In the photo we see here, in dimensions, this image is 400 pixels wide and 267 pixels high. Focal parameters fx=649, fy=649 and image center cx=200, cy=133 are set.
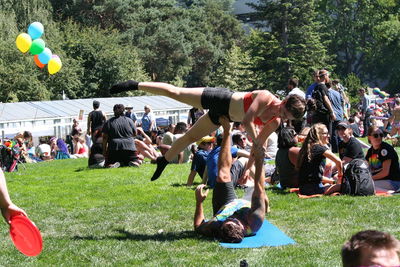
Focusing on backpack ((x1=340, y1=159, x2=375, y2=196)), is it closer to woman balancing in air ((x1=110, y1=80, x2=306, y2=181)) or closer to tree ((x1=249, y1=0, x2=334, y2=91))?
woman balancing in air ((x1=110, y1=80, x2=306, y2=181))

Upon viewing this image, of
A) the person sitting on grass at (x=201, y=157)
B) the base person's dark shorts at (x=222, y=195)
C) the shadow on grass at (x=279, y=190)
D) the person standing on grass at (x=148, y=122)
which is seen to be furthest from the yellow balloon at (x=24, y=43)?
the base person's dark shorts at (x=222, y=195)

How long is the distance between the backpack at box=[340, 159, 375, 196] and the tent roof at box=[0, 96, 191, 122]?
56.9 ft

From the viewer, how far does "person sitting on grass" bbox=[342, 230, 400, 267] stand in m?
2.40

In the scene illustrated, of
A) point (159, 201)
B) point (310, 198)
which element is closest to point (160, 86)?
point (159, 201)

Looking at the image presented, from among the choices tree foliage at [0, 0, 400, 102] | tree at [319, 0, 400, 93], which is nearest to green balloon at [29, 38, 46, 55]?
tree foliage at [0, 0, 400, 102]

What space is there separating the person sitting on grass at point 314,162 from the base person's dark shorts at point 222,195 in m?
2.35

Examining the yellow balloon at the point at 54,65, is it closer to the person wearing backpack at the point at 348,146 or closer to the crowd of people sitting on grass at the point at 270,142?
the crowd of people sitting on grass at the point at 270,142

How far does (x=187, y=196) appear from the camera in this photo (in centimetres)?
994

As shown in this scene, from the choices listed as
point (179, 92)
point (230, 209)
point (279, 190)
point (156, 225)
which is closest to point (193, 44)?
point (279, 190)

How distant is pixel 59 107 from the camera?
90.6 ft

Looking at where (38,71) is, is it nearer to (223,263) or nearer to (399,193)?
(399,193)

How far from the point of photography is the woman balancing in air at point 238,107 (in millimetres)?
7055

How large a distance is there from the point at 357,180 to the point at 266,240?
10.0ft

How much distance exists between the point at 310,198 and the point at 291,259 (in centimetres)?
331
